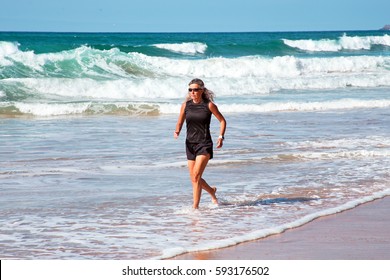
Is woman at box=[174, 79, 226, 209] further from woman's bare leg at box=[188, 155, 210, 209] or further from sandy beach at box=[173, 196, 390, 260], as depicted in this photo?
sandy beach at box=[173, 196, 390, 260]

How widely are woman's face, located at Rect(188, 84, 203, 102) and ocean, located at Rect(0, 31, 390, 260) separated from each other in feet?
4.04

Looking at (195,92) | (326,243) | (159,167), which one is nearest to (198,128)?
(195,92)

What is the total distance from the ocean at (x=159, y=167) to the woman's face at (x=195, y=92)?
1232 millimetres

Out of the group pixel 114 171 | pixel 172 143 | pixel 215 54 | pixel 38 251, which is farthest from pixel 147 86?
pixel 215 54

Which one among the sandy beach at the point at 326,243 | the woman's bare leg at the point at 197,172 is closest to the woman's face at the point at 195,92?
the woman's bare leg at the point at 197,172

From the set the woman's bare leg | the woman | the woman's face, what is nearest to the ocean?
the woman's bare leg

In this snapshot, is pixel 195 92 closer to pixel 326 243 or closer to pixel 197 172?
pixel 197 172

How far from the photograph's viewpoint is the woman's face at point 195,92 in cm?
922

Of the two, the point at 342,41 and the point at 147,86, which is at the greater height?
the point at 342,41

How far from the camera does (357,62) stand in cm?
4878

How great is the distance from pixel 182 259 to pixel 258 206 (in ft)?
8.74

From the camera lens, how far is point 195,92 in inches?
364

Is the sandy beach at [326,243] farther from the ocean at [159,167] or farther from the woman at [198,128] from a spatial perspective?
the woman at [198,128]
